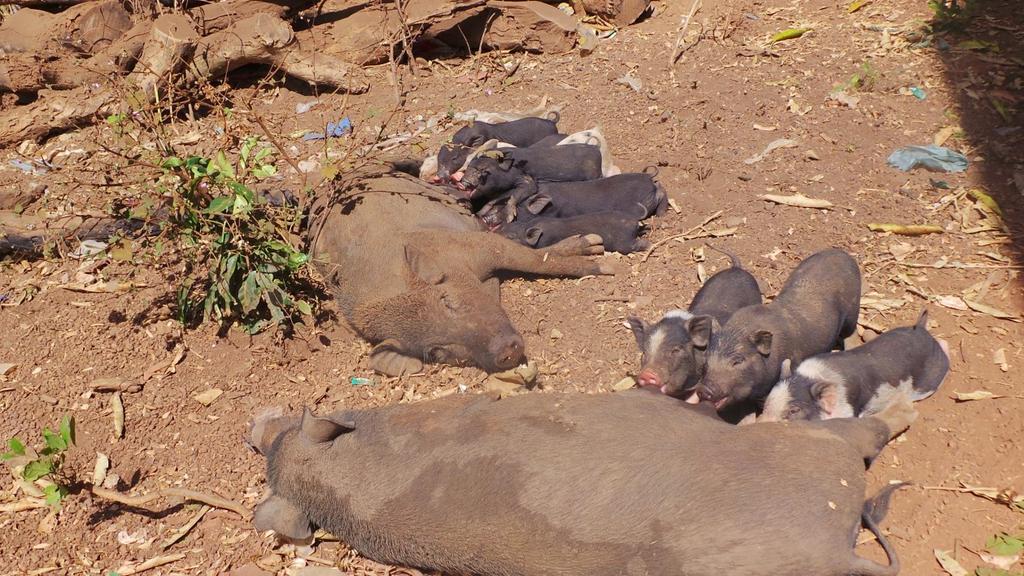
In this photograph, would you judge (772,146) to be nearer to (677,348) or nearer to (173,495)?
(677,348)

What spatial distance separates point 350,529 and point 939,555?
2573 millimetres

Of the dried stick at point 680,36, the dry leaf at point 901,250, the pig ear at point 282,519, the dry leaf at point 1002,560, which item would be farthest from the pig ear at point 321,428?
the dried stick at point 680,36

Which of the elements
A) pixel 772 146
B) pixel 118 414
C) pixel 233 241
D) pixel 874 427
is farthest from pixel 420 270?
pixel 772 146

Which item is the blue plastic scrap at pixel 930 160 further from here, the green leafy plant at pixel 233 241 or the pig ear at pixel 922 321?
the green leafy plant at pixel 233 241

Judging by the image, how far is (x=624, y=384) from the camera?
4.42 m

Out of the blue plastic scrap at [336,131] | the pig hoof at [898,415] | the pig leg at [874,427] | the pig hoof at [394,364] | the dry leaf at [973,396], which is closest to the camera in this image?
the pig leg at [874,427]

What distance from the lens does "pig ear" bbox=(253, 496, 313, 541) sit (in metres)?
3.65

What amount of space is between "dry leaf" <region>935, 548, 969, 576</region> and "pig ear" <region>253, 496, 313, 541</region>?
2.82 m

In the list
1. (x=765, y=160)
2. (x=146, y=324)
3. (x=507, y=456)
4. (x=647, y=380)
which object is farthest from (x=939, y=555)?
(x=146, y=324)

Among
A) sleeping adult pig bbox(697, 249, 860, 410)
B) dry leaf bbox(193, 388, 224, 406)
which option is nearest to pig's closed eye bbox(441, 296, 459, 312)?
dry leaf bbox(193, 388, 224, 406)

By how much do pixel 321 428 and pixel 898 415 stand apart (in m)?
2.76

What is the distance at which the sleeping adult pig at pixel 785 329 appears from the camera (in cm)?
409

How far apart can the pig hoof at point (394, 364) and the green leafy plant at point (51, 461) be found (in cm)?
168

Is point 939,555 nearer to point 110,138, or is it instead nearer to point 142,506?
point 142,506
